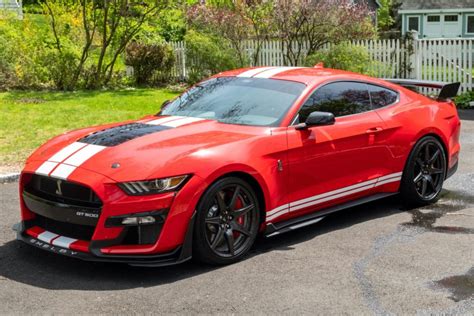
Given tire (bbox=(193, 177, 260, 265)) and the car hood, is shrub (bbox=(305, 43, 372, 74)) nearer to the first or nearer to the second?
the car hood

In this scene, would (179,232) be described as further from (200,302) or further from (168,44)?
(168,44)

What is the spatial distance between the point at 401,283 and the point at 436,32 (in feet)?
141

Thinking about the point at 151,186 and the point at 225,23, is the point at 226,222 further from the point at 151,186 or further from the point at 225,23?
the point at 225,23

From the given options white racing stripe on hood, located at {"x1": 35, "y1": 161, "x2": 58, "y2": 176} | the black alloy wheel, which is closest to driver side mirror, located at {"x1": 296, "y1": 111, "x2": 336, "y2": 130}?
the black alloy wheel

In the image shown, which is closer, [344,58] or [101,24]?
[344,58]

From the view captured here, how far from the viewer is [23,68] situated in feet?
54.3

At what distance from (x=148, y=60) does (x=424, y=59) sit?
7635mm

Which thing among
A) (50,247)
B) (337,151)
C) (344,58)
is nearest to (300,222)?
(337,151)

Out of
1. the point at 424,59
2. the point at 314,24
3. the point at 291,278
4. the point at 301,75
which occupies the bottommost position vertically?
the point at 291,278

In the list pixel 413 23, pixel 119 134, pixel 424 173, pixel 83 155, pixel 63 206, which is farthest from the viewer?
pixel 413 23

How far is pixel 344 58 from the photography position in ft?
52.8

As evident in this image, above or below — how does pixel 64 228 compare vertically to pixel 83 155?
below

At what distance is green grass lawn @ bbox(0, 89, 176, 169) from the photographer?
32.0 feet

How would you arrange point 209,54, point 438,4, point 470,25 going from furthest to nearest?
1. point 470,25
2. point 438,4
3. point 209,54
